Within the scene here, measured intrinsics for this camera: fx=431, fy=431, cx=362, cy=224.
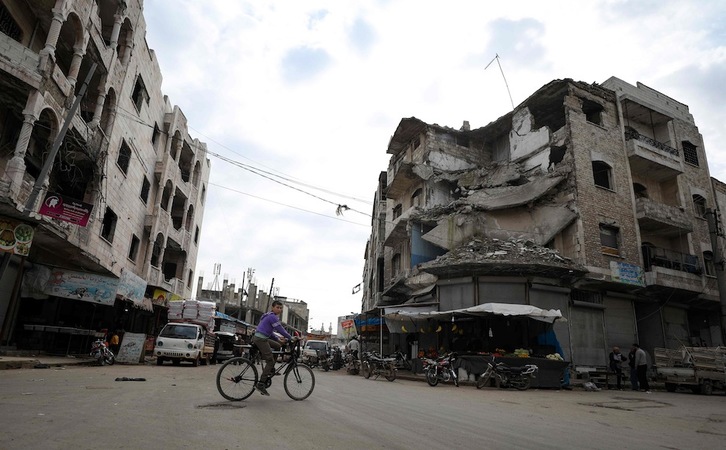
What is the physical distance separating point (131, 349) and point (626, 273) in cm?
2211

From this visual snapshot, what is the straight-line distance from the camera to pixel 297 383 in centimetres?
760

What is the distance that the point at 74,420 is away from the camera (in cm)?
457

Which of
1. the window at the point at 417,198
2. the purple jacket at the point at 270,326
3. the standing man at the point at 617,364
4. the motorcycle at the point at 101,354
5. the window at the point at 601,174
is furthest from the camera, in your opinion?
the window at the point at 417,198

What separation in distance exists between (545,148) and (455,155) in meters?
6.14

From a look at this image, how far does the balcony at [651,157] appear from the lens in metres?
23.0

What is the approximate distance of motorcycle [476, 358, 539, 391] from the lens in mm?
14156

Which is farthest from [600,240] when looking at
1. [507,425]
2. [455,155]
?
[507,425]

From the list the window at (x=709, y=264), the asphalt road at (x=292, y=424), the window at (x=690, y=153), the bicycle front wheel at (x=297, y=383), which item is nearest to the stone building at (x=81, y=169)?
the asphalt road at (x=292, y=424)

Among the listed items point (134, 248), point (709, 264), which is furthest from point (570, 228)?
point (134, 248)

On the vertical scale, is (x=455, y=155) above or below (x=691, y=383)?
above

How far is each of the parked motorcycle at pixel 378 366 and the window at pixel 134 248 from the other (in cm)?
1459

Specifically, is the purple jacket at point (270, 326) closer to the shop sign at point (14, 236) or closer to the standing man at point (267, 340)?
the standing man at point (267, 340)

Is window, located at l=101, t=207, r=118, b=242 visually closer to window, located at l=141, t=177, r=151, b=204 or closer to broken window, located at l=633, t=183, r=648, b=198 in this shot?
window, located at l=141, t=177, r=151, b=204

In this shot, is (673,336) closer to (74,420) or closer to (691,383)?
(691,383)
